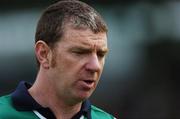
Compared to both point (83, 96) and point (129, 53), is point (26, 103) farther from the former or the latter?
point (129, 53)

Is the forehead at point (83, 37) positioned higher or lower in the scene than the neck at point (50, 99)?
higher

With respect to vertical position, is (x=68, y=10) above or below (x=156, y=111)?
above

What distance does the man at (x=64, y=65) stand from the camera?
8.35 feet

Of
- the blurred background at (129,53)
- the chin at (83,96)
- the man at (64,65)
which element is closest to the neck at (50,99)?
the man at (64,65)

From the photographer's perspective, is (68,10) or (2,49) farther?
(2,49)

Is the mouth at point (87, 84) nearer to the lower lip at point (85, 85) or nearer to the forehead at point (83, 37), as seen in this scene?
the lower lip at point (85, 85)

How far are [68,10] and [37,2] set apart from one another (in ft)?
11.9

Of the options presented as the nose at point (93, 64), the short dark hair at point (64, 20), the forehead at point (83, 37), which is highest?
the short dark hair at point (64, 20)

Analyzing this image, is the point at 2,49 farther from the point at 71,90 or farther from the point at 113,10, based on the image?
the point at 71,90

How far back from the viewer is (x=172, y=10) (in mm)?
6328

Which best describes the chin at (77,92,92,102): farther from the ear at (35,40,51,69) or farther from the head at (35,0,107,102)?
the ear at (35,40,51,69)

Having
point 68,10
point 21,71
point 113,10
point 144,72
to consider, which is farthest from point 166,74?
point 68,10

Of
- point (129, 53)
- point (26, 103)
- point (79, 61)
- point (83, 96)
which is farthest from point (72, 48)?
point (129, 53)

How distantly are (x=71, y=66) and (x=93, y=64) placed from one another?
0.26ft
